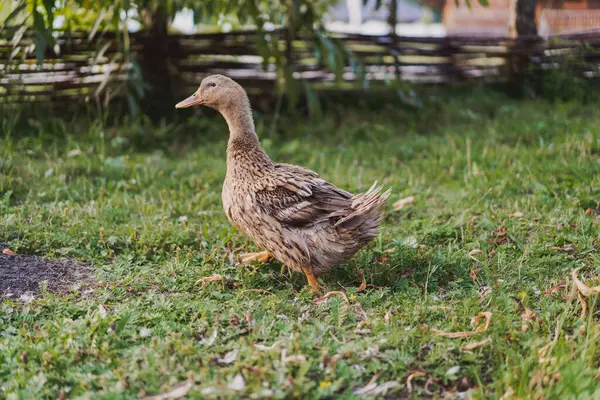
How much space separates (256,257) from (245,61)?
465 centimetres

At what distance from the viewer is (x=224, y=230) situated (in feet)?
14.7

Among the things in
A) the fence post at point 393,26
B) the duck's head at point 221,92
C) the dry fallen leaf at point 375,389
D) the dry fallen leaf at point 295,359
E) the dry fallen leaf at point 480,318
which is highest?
the fence post at point 393,26

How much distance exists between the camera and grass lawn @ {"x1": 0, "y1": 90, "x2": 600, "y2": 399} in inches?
111

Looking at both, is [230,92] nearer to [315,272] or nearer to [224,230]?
[224,230]

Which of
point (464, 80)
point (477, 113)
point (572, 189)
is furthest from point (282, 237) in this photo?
point (464, 80)

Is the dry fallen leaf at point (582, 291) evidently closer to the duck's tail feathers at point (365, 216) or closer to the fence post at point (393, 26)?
the duck's tail feathers at point (365, 216)

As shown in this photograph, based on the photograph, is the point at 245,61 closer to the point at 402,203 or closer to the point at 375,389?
the point at 402,203

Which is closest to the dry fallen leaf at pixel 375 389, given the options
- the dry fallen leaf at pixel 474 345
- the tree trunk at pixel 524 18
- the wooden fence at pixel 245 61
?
the dry fallen leaf at pixel 474 345

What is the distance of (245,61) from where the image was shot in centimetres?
827

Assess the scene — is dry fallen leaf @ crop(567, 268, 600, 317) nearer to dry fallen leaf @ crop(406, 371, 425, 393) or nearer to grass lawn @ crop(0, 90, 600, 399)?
grass lawn @ crop(0, 90, 600, 399)

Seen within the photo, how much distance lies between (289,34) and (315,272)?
171 inches

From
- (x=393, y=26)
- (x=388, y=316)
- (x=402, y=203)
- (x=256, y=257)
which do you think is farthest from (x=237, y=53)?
(x=388, y=316)

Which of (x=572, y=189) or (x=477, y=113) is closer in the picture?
(x=572, y=189)

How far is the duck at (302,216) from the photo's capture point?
12.2 feet
